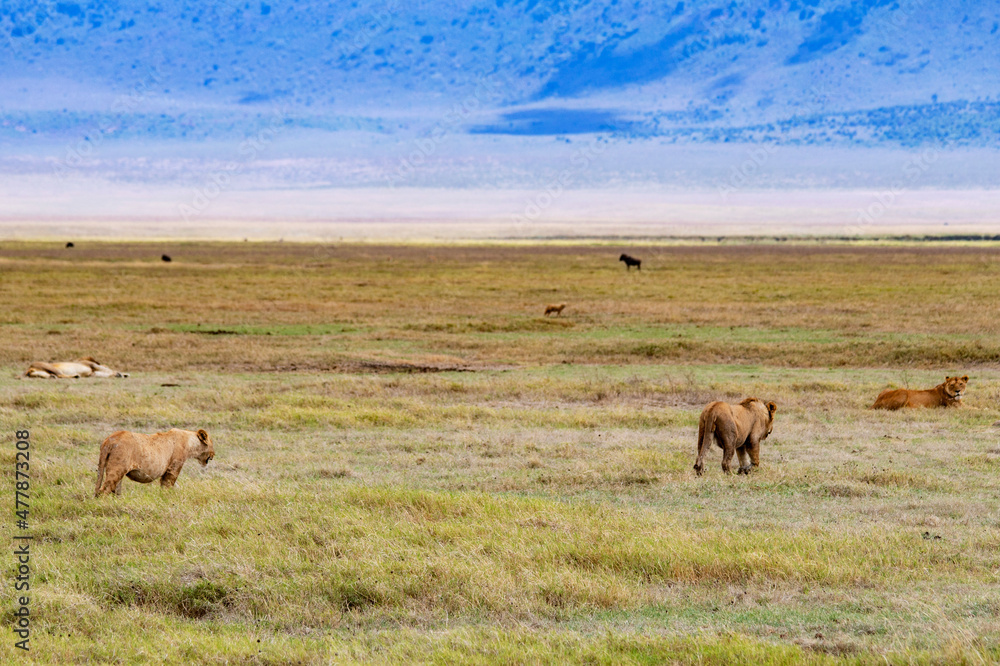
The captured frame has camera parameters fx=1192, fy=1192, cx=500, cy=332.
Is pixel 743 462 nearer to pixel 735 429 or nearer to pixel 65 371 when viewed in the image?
pixel 735 429

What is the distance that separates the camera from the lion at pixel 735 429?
42.4ft

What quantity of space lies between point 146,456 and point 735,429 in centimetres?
618

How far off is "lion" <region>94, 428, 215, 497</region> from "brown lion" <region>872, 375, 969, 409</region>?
1105cm

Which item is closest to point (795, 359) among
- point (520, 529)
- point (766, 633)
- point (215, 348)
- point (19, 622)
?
point (215, 348)

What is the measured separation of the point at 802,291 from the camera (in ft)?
160

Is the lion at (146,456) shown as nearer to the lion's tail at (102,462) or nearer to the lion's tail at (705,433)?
the lion's tail at (102,462)

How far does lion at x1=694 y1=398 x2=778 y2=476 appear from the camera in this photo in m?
12.9

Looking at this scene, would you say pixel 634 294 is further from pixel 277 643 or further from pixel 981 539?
pixel 277 643

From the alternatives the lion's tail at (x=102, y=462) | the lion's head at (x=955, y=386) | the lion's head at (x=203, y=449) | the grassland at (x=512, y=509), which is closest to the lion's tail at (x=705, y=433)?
the grassland at (x=512, y=509)

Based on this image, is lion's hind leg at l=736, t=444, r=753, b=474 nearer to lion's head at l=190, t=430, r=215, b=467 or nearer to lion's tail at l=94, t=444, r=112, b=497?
lion's head at l=190, t=430, r=215, b=467

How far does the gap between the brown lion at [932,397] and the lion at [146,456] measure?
435 inches

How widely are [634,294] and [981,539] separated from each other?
38.3 m

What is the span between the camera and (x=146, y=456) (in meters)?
11.6

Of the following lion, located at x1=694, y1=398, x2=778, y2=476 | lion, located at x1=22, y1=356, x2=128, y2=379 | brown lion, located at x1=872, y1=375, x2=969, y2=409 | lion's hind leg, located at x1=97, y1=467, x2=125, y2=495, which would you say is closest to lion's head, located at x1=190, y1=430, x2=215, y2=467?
lion's hind leg, located at x1=97, y1=467, x2=125, y2=495
